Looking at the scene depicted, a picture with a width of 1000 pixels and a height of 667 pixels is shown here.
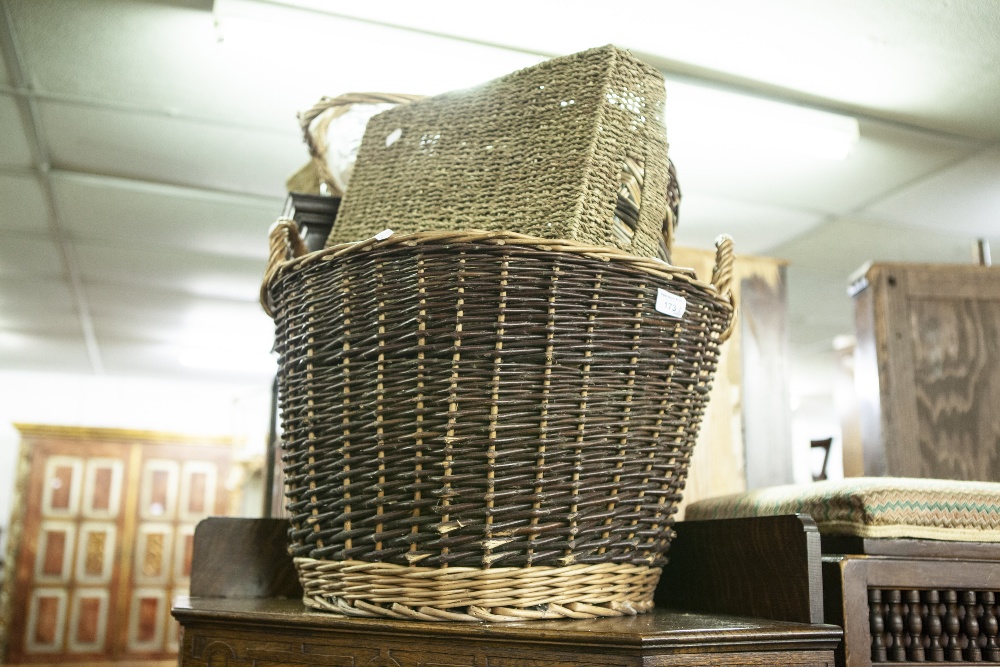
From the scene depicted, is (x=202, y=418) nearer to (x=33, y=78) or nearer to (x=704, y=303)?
(x=33, y=78)

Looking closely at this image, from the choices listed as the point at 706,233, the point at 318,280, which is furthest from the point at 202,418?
the point at 318,280

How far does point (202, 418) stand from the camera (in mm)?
7594

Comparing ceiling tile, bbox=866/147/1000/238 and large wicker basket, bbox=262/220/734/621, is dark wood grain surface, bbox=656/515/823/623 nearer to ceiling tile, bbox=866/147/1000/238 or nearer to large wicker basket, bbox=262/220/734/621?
large wicker basket, bbox=262/220/734/621

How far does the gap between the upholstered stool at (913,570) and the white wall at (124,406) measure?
21.6ft

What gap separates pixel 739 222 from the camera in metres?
3.51

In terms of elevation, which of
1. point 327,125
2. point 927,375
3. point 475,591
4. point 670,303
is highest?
point 327,125

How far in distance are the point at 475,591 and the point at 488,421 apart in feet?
0.44

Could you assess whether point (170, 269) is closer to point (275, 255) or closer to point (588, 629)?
point (275, 255)

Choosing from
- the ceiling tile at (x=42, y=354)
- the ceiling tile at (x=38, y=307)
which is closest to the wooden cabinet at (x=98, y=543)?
the ceiling tile at (x=42, y=354)

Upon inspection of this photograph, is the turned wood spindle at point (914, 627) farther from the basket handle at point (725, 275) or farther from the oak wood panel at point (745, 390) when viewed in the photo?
the oak wood panel at point (745, 390)

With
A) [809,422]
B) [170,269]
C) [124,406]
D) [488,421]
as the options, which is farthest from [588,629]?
[809,422]

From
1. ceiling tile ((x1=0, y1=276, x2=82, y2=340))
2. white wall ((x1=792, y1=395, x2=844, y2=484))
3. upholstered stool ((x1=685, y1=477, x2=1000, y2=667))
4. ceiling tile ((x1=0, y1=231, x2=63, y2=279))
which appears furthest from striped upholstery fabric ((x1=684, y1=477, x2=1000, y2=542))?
white wall ((x1=792, y1=395, x2=844, y2=484))

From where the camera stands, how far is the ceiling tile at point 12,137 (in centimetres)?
261

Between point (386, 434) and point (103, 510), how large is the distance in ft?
22.3
